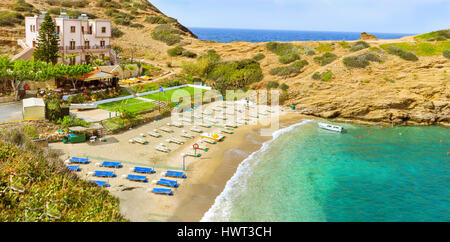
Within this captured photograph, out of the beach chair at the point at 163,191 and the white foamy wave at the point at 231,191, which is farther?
the beach chair at the point at 163,191

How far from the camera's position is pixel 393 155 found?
3170 centimetres

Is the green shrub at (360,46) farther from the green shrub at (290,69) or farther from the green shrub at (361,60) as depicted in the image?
the green shrub at (290,69)

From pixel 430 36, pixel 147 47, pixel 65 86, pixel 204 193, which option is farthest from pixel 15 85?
pixel 430 36

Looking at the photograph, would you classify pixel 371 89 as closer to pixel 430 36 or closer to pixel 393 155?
pixel 393 155

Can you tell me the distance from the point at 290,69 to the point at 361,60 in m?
11.8

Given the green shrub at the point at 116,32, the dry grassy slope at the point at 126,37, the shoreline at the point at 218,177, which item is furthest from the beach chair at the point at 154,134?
the green shrub at the point at 116,32

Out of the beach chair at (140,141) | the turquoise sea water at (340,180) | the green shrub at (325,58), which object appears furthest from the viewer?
the green shrub at (325,58)

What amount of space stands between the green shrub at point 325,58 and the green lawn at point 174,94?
2291 cm

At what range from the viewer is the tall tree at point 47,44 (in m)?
41.2

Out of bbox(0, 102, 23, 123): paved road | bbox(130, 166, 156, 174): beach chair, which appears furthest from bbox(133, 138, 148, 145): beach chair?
bbox(0, 102, 23, 123): paved road

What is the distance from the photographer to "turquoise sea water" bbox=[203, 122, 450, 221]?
2070 centimetres

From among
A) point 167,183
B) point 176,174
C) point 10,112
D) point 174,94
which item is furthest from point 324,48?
point 10,112

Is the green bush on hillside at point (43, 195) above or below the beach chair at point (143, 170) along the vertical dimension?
above

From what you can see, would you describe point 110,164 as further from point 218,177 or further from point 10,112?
point 10,112
